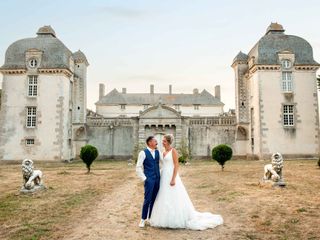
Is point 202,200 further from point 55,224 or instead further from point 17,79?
point 17,79

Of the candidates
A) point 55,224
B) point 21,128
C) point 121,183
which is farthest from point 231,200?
point 21,128

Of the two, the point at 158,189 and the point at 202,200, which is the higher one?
the point at 158,189

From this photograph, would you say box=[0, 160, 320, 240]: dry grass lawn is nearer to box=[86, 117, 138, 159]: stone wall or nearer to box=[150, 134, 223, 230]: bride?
box=[150, 134, 223, 230]: bride

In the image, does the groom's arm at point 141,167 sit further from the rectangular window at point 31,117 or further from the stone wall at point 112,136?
the stone wall at point 112,136

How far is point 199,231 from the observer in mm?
6410

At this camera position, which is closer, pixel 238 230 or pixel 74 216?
pixel 238 230

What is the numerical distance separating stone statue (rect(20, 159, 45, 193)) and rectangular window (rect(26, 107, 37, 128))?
19.2 metres

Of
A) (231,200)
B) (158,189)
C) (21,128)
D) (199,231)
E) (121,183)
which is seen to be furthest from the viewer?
(21,128)

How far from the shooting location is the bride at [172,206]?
6602 mm

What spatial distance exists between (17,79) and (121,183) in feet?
64.6

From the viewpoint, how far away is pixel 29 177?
36.4ft

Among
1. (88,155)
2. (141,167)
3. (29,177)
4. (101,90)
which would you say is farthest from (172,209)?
(101,90)

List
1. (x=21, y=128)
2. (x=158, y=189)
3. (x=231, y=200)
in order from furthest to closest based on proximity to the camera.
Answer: (x=21, y=128) → (x=231, y=200) → (x=158, y=189)

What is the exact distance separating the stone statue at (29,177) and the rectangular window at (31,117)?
19.2 metres
